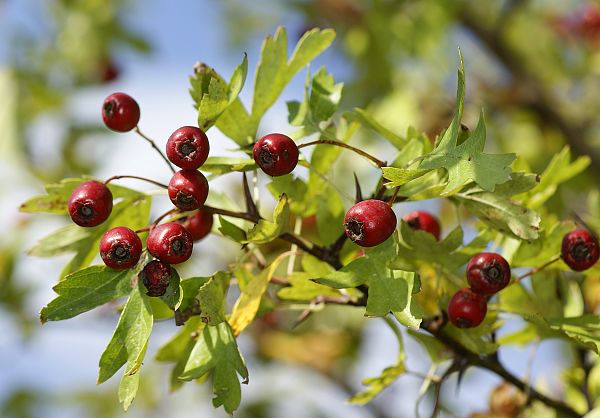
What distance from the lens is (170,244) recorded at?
3.92 ft

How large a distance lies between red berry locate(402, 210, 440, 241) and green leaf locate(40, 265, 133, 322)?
22.7 inches

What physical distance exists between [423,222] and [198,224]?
451mm

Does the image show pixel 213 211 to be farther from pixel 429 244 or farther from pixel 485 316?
pixel 485 316

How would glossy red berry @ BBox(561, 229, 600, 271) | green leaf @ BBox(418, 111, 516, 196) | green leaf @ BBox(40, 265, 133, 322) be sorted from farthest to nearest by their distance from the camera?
glossy red berry @ BBox(561, 229, 600, 271) < green leaf @ BBox(40, 265, 133, 322) < green leaf @ BBox(418, 111, 516, 196)

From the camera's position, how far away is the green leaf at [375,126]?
137 centimetres

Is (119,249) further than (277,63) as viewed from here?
No

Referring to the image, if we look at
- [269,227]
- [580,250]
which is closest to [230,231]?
[269,227]

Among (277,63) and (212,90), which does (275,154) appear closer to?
(212,90)

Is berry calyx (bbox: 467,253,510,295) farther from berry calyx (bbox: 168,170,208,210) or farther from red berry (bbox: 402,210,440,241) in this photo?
berry calyx (bbox: 168,170,208,210)

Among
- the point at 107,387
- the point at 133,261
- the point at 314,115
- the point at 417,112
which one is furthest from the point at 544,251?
the point at 107,387

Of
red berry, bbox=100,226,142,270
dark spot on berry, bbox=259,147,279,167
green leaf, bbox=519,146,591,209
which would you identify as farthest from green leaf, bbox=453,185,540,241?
red berry, bbox=100,226,142,270

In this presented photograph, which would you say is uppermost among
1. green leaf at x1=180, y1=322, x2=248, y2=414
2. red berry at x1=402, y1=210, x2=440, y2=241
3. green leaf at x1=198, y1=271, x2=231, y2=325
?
red berry at x1=402, y1=210, x2=440, y2=241

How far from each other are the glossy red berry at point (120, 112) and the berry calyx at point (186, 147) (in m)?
0.24

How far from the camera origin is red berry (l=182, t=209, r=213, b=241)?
140 centimetres
